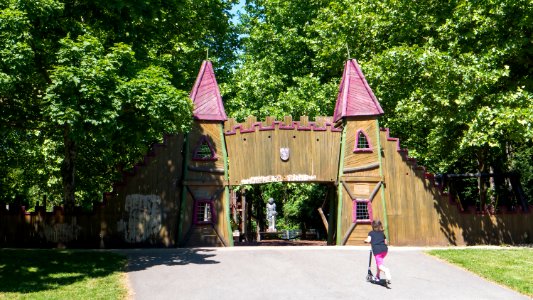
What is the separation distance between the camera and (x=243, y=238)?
1176 inches

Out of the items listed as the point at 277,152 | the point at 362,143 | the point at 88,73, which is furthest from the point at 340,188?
the point at 88,73

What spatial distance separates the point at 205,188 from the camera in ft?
66.5

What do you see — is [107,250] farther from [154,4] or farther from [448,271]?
[448,271]

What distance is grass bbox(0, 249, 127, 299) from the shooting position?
38.4 ft

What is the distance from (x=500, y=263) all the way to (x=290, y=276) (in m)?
7.39

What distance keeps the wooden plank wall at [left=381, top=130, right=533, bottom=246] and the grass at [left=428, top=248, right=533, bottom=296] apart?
2.28 m

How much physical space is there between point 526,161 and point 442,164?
175 inches

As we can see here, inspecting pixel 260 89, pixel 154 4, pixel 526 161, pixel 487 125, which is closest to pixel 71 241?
pixel 154 4

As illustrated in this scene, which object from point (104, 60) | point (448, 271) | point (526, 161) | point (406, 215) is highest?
point (104, 60)

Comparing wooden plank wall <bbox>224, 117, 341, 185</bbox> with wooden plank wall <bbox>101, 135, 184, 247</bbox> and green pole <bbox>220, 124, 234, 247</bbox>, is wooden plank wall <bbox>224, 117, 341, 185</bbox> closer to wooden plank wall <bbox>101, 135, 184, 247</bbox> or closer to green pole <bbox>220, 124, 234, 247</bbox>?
green pole <bbox>220, 124, 234, 247</bbox>

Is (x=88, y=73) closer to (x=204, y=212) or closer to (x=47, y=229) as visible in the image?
(x=47, y=229)

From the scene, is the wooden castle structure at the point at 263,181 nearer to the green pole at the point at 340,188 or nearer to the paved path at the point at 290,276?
Result: the green pole at the point at 340,188

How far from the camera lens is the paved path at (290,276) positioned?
1198 cm

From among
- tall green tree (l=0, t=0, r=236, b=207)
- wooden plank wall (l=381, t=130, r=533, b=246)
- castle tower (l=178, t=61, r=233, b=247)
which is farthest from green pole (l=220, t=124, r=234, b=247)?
wooden plank wall (l=381, t=130, r=533, b=246)
